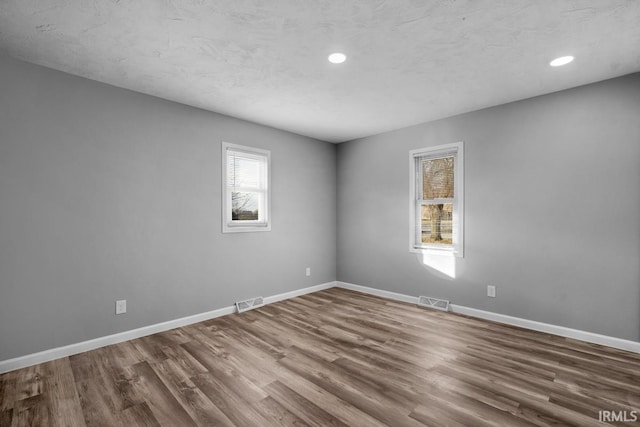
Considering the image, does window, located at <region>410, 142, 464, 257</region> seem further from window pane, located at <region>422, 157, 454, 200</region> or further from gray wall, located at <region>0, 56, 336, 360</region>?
gray wall, located at <region>0, 56, 336, 360</region>

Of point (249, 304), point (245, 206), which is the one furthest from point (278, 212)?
point (249, 304)

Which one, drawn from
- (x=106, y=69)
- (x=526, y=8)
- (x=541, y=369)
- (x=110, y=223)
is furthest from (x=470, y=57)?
(x=110, y=223)

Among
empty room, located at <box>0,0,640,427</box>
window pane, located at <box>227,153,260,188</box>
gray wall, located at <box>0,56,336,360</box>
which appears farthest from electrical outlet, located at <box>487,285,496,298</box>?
window pane, located at <box>227,153,260,188</box>

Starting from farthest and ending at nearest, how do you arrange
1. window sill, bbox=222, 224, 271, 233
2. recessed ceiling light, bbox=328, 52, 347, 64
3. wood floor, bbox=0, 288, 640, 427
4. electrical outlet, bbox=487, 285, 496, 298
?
1. window sill, bbox=222, 224, 271, 233
2. electrical outlet, bbox=487, 285, 496, 298
3. recessed ceiling light, bbox=328, 52, 347, 64
4. wood floor, bbox=0, 288, 640, 427

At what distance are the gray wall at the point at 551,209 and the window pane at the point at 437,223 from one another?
0.87 ft

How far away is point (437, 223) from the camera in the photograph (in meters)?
4.24

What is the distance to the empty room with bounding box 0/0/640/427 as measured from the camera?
203 centimetres

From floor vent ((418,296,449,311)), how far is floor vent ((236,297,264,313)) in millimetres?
2318

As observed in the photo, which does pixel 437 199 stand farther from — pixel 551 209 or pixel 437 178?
pixel 551 209

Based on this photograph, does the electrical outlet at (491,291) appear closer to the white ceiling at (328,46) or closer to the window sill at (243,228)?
the white ceiling at (328,46)

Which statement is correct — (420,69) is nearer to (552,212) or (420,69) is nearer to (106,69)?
(552,212)

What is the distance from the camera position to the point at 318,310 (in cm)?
405

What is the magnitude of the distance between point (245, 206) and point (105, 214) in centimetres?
169

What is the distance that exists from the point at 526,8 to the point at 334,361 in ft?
9.87
